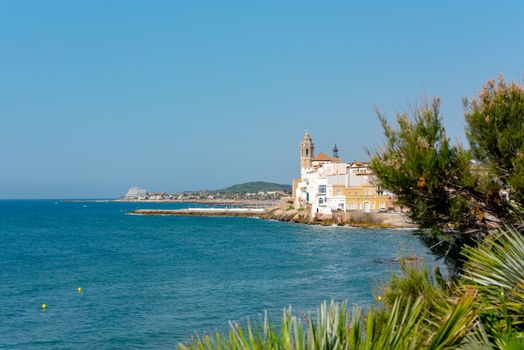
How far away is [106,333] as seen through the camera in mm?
18125

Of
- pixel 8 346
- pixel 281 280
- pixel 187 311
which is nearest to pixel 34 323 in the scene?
pixel 8 346

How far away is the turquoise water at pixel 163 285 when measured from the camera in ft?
60.7

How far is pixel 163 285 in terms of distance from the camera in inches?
1072

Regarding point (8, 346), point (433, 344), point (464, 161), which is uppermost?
point (464, 161)

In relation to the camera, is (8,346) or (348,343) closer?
(348,343)

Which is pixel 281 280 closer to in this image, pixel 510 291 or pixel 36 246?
pixel 510 291

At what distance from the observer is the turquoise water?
18.5m

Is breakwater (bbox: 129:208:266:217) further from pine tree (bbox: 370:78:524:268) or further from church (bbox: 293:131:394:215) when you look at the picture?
pine tree (bbox: 370:78:524:268)

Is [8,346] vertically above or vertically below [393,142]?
below

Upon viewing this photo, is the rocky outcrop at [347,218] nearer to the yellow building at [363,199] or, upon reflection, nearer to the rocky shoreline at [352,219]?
the rocky shoreline at [352,219]

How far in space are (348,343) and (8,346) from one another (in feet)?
50.6

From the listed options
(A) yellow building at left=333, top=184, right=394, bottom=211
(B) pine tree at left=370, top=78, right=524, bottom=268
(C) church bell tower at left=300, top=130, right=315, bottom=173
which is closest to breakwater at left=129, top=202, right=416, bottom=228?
(A) yellow building at left=333, top=184, right=394, bottom=211

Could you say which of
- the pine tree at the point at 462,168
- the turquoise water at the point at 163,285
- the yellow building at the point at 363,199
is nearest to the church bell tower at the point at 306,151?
the yellow building at the point at 363,199

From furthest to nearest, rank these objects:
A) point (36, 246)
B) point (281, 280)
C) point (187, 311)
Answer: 1. point (36, 246)
2. point (281, 280)
3. point (187, 311)
